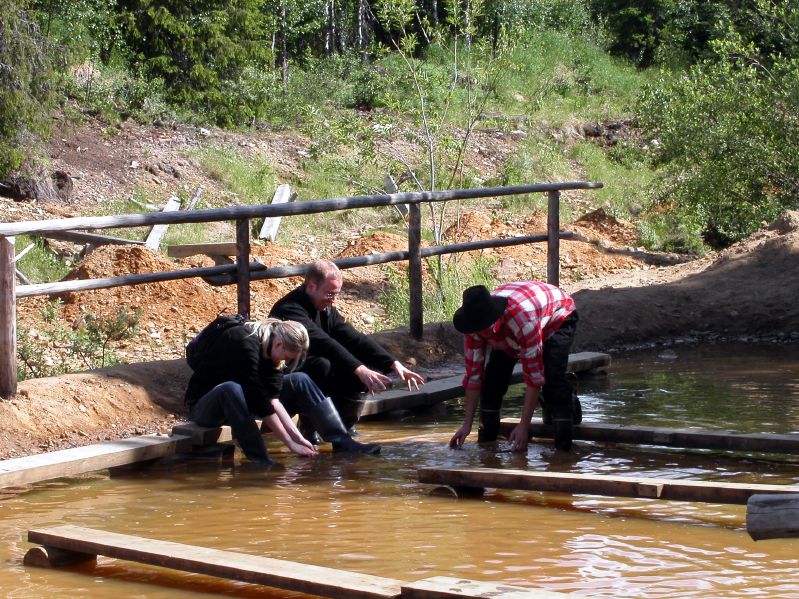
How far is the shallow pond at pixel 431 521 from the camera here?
429 centimetres

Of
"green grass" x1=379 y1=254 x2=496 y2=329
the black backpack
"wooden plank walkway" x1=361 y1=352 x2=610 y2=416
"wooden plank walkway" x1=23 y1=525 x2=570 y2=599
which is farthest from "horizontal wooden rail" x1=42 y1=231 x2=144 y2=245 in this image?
"wooden plank walkway" x1=23 y1=525 x2=570 y2=599

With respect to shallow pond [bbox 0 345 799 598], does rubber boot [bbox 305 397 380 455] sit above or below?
above

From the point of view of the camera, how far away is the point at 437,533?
4.92 metres

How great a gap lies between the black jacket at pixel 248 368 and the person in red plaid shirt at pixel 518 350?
1.06m

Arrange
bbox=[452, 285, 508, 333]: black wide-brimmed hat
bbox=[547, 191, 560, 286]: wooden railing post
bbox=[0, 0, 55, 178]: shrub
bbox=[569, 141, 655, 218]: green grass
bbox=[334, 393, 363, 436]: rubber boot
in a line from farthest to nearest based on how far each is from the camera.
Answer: bbox=[569, 141, 655, 218]: green grass → bbox=[0, 0, 55, 178]: shrub → bbox=[547, 191, 560, 286]: wooden railing post → bbox=[334, 393, 363, 436]: rubber boot → bbox=[452, 285, 508, 333]: black wide-brimmed hat

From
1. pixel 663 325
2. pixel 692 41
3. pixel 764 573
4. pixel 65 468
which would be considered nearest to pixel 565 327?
pixel 764 573

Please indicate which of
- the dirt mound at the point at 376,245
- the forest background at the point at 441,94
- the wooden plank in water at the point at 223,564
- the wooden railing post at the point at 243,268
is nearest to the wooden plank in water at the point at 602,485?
the wooden plank in water at the point at 223,564

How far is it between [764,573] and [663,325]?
24.1ft

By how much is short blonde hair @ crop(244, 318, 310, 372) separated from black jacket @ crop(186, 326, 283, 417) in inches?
1.4

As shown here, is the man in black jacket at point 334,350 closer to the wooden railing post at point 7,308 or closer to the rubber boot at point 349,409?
the rubber boot at point 349,409

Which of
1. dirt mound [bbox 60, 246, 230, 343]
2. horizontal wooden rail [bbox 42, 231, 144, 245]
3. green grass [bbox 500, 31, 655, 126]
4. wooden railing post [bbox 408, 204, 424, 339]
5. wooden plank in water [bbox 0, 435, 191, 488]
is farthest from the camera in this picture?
green grass [bbox 500, 31, 655, 126]

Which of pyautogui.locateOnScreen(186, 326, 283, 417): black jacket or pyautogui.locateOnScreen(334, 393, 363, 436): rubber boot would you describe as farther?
pyautogui.locateOnScreen(334, 393, 363, 436): rubber boot

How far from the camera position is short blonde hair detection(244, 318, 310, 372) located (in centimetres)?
599

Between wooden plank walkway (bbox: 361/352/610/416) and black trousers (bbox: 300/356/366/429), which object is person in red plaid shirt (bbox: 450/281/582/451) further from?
wooden plank walkway (bbox: 361/352/610/416)
